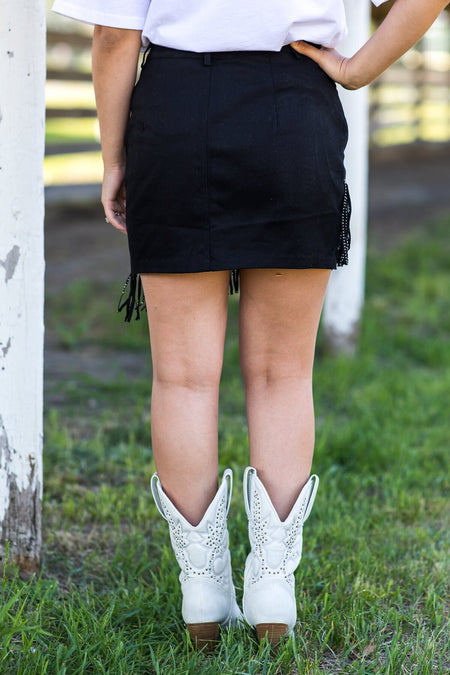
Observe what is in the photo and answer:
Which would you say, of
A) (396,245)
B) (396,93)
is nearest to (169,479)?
(396,245)

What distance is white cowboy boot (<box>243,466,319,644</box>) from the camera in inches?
63.4

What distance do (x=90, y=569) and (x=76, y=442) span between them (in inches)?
33.6

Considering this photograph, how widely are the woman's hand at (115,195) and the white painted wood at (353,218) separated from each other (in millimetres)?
2066

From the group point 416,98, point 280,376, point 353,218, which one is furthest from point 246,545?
point 416,98

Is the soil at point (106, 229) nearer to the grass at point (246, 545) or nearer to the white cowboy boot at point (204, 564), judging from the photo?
the grass at point (246, 545)

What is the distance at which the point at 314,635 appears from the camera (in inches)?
68.6

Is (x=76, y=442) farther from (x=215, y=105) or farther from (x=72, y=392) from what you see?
(x=215, y=105)

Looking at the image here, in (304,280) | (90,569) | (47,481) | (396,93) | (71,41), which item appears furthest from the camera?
(396,93)

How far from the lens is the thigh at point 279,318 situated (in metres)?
1.54

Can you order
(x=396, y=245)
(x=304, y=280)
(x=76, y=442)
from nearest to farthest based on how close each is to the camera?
(x=304, y=280)
(x=76, y=442)
(x=396, y=245)

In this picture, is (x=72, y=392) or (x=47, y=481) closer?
(x=47, y=481)

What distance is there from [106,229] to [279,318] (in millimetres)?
5838

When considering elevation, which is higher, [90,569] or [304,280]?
[304,280]

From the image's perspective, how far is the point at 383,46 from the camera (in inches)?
57.5
